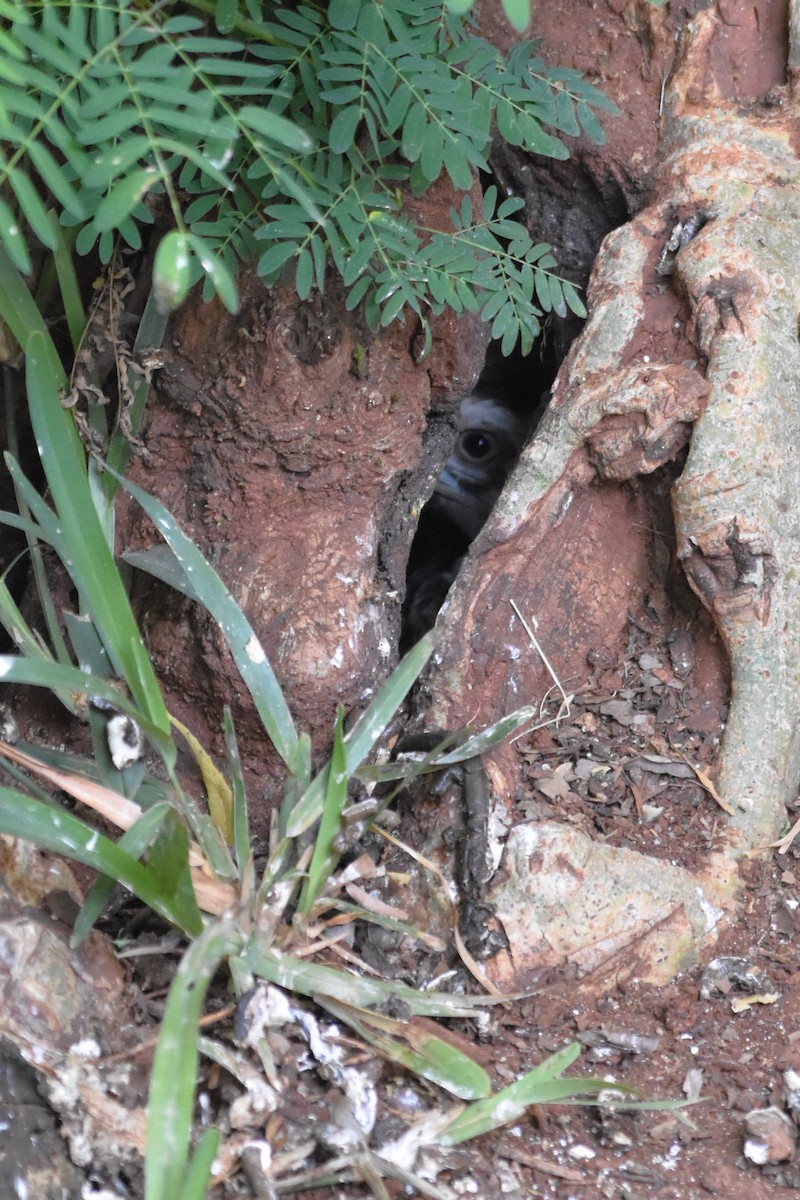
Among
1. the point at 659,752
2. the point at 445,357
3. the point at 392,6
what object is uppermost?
the point at 392,6

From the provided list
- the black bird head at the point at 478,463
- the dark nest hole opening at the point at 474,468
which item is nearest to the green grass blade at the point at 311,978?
the dark nest hole opening at the point at 474,468

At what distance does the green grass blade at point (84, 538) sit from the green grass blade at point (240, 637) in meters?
0.12

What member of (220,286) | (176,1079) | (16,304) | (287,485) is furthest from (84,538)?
(176,1079)

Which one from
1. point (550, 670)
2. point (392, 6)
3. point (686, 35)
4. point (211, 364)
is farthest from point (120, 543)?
point (686, 35)

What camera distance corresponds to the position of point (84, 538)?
2.03 m

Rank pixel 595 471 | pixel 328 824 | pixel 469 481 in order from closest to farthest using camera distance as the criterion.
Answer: pixel 328 824 → pixel 595 471 → pixel 469 481

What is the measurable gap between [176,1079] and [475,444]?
10.2 feet

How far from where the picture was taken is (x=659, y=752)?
100 inches

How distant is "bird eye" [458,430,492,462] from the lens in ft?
13.6

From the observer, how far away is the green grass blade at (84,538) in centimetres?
201

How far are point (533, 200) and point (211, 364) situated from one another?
117cm

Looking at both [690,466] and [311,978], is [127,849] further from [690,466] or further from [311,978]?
[690,466]

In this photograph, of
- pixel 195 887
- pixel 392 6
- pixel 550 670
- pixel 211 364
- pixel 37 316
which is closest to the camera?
pixel 195 887

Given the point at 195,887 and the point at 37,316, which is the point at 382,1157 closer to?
the point at 195,887
